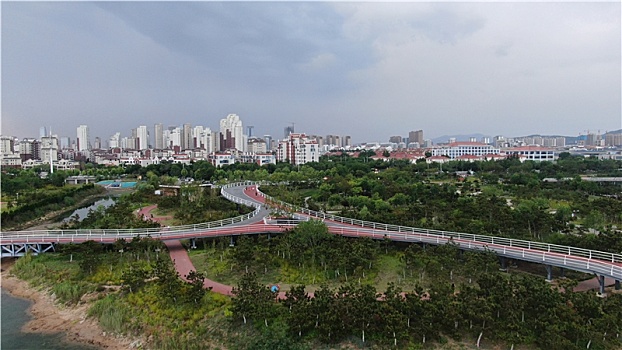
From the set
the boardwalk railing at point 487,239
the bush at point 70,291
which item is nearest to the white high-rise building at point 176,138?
the boardwalk railing at point 487,239

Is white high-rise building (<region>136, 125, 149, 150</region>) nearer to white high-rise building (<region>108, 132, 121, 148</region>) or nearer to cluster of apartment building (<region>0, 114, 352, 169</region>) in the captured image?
cluster of apartment building (<region>0, 114, 352, 169</region>)

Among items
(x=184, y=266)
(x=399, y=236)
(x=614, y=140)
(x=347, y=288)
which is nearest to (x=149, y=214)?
(x=184, y=266)

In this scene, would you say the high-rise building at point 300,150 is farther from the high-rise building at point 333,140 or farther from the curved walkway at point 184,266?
the high-rise building at point 333,140

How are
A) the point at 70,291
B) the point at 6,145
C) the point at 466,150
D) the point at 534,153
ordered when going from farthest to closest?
the point at 6,145, the point at 466,150, the point at 534,153, the point at 70,291

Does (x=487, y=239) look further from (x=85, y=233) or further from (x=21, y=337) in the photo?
(x=85, y=233)

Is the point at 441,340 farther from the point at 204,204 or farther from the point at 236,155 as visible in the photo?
the point at 236,155

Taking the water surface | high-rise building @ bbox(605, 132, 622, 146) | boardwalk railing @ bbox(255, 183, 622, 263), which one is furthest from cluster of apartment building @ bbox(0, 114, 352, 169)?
high-rise building @ bbox(605, 132, 622, 146)
